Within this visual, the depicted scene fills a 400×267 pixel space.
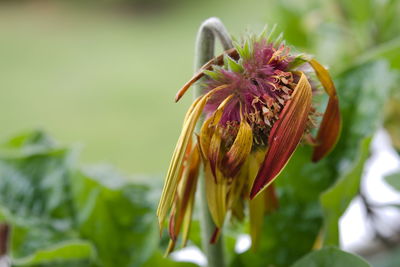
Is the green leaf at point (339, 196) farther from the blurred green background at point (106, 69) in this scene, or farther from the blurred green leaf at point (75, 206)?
the blurred green background at point (106, 69)

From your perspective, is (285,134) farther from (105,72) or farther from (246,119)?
(105,72)

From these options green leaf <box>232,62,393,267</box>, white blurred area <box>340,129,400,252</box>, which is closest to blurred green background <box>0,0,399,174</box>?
white blurred area <box>340,129,400,252</box>

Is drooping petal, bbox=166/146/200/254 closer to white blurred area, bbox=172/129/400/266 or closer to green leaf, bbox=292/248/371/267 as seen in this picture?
green leaf, bbox=292/248/371/267

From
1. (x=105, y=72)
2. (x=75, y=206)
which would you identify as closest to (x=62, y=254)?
(x=75, y=206)

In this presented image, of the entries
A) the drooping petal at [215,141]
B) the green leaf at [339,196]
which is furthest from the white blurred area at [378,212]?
the drooping petal at [215,141]

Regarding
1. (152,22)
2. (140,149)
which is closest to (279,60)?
(140,149)

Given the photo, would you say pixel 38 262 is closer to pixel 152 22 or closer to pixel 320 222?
pixel 320 222
